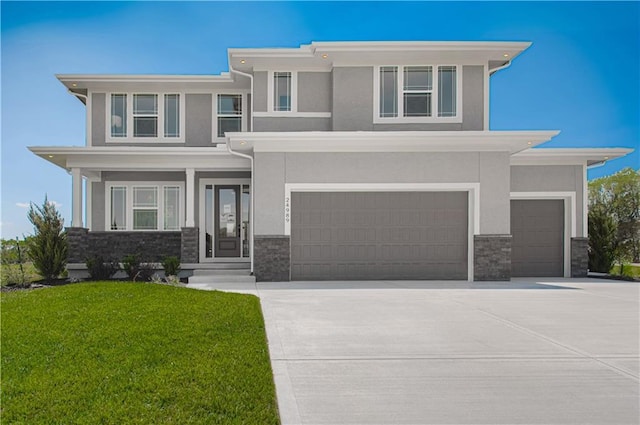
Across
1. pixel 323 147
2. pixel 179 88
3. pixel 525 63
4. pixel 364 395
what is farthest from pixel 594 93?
pixel 364 395

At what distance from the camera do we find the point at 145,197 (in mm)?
14641

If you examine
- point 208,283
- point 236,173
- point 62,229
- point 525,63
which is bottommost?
point 208,283

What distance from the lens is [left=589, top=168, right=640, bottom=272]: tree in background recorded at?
46.7ft

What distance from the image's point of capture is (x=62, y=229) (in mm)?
12828

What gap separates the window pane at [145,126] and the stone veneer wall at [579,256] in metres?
13.5

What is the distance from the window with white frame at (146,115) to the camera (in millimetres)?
14602

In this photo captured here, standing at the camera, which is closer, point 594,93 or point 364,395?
point 364,395

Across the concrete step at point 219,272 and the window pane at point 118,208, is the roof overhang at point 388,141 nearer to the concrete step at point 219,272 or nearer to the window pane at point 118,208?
the concrete step at point 219,272

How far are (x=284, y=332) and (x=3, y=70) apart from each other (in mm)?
10840

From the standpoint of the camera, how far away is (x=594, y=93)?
1883 centimetres

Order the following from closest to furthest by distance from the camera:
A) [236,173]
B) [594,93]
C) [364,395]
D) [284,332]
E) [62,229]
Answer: [364,395], [284,332], [62,229], [236,173], [594,93]

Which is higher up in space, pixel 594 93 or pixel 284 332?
pixel 594 93

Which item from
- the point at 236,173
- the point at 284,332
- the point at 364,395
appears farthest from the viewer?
the point at 236,173

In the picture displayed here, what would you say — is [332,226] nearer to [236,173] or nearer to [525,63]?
[236,173]
